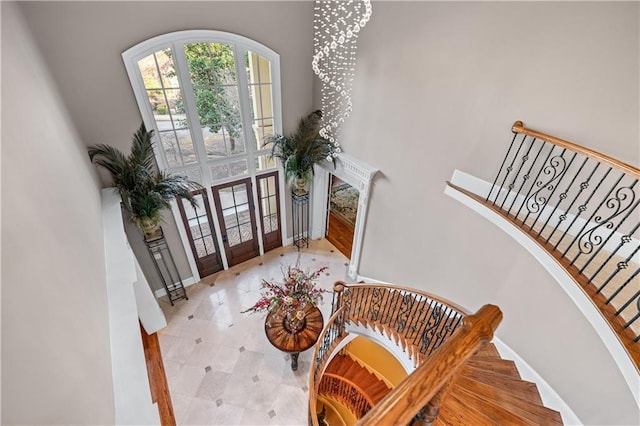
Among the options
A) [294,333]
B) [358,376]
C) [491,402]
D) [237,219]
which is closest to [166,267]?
[237,219]

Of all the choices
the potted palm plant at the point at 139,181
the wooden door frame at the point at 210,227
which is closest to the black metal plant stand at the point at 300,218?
the wooden door frame at the point at 210,227

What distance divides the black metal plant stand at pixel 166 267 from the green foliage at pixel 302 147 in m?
2.69

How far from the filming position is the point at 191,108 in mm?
4871

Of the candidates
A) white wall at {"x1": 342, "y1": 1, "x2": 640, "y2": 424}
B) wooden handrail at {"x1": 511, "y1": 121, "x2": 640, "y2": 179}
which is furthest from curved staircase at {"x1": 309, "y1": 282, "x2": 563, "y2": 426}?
wooden handrail at {"x1": 511, "y1": 121, "x2": 640, "y2": 179}

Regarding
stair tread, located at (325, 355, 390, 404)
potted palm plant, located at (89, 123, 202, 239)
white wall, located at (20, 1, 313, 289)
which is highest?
white wall, located at (20, 1, 313, 289)

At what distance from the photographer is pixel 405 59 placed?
13.9ft

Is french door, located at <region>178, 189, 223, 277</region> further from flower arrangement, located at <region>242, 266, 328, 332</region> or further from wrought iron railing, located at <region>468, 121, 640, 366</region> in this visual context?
wrought iron railing, located at <region>468, 121, 640, 366</region>

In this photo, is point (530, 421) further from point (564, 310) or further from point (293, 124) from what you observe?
point (293, 124)

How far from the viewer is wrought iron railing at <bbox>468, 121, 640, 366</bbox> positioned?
265cm

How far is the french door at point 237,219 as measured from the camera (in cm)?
606

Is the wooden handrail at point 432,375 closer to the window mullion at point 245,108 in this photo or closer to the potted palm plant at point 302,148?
the potted palm plant at point 302,148

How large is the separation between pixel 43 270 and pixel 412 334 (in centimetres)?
441

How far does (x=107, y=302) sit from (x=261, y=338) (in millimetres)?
3012

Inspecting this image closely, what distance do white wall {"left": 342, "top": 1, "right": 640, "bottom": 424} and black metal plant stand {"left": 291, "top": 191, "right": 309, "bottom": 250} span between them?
191cm
